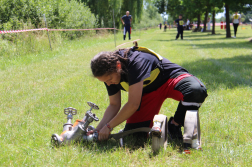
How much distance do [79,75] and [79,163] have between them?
159 inches

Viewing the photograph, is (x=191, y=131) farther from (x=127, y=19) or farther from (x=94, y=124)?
(x=127, y=19)

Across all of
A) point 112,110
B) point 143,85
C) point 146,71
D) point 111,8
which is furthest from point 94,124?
point 111,8

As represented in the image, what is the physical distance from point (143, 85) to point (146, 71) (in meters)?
0.30

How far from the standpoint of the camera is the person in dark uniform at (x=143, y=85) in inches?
92.1

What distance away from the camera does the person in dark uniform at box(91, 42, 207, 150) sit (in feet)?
7.68

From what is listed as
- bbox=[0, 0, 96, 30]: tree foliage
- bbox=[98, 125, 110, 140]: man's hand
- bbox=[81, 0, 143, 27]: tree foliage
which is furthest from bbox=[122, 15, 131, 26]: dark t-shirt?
bbox=[98, 125, 110, 140]: man's hand

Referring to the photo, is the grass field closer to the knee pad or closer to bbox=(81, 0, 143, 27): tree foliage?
the knee pad

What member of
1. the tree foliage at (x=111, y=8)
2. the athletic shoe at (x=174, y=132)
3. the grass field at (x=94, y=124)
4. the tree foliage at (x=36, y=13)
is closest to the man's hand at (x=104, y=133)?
the grass field at (x=94, y=124)

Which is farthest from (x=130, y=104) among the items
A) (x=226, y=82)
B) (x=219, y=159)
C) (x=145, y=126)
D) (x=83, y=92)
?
(x=226, y=82)

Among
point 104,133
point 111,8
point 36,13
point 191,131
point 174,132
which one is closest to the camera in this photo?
point 191,131

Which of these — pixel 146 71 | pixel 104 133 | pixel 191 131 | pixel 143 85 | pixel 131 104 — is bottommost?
pixel 104 133

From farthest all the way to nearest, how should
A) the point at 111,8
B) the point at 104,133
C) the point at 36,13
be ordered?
the point at 111,8 < the point at 36,13 < the point at 104,133

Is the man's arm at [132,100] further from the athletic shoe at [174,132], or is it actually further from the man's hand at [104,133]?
the athletic shoe at [174,132]

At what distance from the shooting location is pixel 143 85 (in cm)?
266
